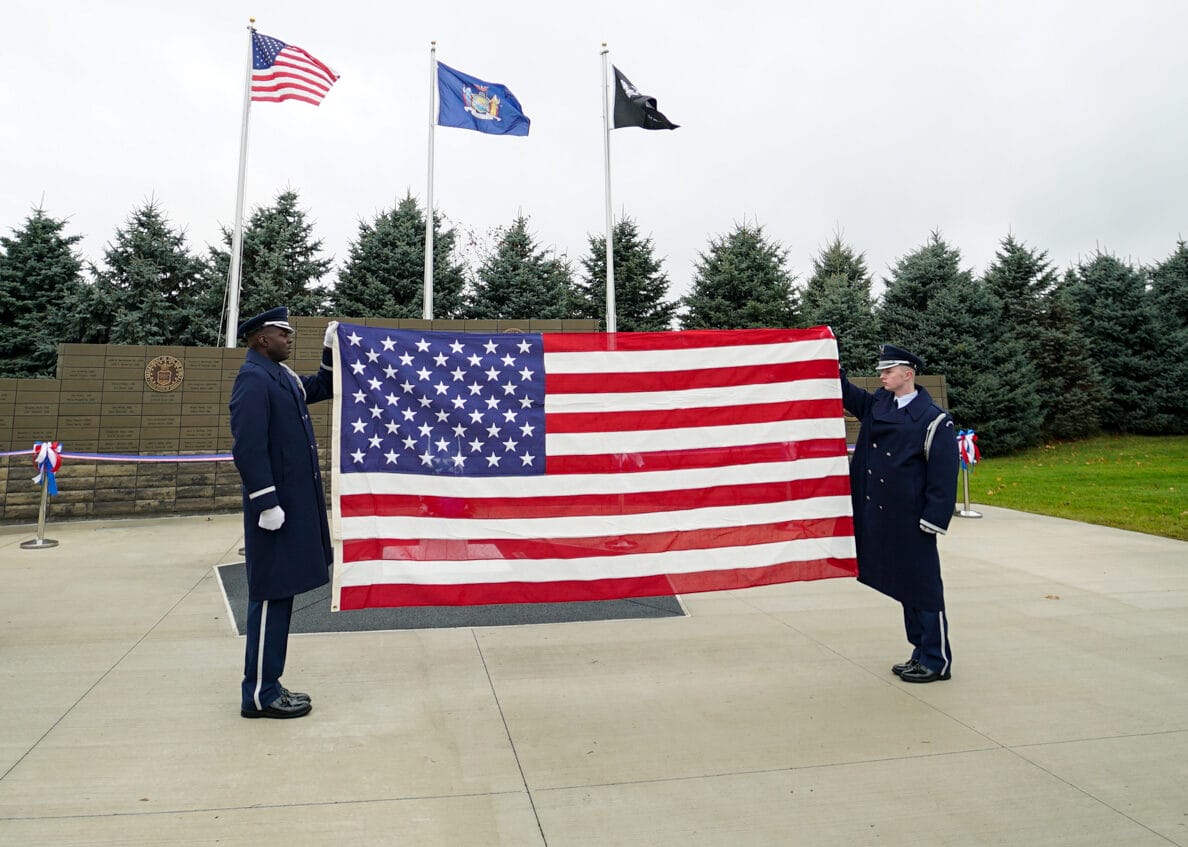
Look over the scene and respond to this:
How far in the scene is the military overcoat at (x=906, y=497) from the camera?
11.9ft

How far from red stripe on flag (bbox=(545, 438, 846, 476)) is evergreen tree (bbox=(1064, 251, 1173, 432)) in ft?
76.8

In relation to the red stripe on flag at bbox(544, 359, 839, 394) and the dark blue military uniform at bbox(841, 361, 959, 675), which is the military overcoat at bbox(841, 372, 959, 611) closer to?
the dark blue military uniform at bbox(841, 361, 959, 675)

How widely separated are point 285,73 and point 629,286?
11.8 m

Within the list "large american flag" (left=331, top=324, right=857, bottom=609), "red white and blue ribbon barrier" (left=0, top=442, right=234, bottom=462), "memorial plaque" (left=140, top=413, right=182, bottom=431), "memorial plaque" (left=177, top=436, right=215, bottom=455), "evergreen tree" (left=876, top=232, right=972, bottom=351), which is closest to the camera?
"large american flag" (left=331, top=324, right=857, bottom=609)

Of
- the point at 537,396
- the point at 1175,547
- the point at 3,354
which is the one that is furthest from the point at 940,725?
the point at 3,354

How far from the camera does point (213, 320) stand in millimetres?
19625

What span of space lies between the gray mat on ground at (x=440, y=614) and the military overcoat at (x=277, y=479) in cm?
135

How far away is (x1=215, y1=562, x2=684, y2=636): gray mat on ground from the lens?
4684 millimetres

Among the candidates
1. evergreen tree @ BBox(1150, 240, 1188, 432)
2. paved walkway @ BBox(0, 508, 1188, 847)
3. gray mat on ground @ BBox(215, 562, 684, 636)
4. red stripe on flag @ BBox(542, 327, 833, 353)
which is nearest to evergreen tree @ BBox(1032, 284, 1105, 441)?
evergreen tree @ BBox(1150, 240, 1188, 432)

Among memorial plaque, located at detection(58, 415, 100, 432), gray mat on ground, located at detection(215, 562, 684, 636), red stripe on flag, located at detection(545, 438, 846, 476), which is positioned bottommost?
gray mat on ground, located at detection(215, 562, 684, 636)

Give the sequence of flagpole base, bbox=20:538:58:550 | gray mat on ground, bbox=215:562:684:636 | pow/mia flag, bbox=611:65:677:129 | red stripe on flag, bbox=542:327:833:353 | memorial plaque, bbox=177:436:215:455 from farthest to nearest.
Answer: pow/mia flag, bbox=611:65:677:129 < memorial plaque, bbox=177:436:215:455 < flagpole base, bbox=20:538:58:550 < gray mat on ground, bbox=215:562:684:636 < red stripe on flag, bbox=542:327:833:353

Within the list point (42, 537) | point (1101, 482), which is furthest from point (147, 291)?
point (1101, 482)

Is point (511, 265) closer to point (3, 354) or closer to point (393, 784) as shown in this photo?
point (3, 354)

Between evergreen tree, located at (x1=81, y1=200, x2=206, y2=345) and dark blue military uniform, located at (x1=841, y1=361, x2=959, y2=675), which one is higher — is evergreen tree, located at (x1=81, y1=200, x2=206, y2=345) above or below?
above
